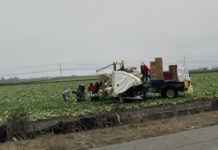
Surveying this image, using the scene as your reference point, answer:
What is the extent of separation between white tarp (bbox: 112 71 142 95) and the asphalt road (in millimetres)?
12587

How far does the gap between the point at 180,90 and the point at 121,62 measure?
398cm

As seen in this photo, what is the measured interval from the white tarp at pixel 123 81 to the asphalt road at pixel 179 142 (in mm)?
12587

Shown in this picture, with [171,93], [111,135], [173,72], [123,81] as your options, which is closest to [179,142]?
[111,135]

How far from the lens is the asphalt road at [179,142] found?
1021cm

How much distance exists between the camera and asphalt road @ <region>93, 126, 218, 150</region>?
10210 mm

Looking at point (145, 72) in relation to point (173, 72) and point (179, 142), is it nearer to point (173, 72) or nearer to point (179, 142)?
point (173, 72)

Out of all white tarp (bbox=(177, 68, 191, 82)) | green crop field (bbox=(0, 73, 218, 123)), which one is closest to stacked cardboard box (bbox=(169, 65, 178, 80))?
white tarp (bbox=(177, 68, 191, 82))

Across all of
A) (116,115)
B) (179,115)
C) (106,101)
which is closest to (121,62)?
(106,101)

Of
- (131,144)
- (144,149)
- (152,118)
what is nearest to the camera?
(144,149)

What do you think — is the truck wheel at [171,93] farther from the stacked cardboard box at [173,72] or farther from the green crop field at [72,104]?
the stacked cardboard box at [173,72]

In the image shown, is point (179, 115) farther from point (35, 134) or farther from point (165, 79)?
point (165, 79)

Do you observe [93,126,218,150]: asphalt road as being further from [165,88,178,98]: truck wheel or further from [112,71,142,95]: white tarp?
[165,88,178,98]: truck wheel

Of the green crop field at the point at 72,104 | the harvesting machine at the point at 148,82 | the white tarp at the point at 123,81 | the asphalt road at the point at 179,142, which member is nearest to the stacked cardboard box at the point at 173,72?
the harvesting machine at the point at 148,82

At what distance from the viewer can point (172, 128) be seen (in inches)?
535
